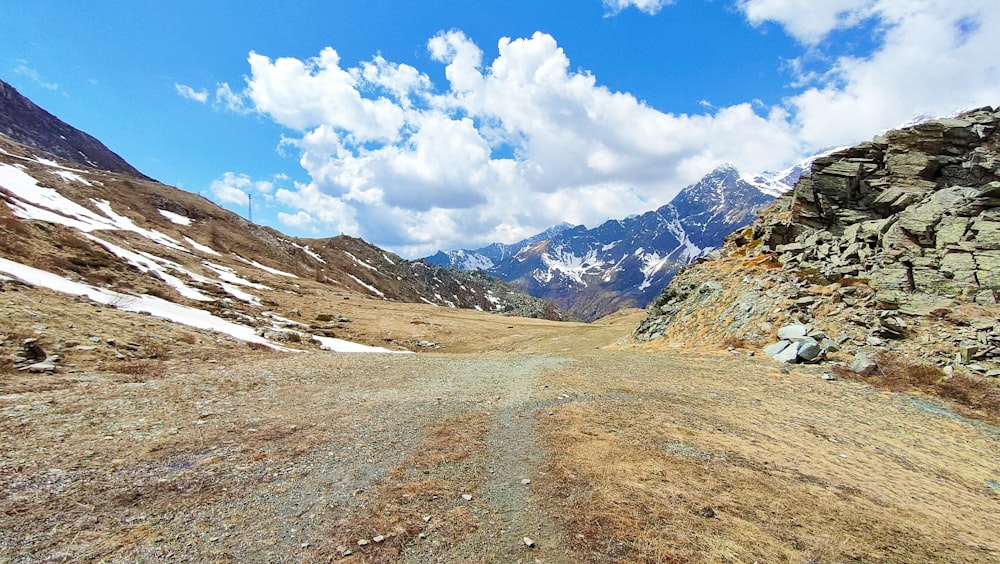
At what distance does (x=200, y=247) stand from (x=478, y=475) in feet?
282

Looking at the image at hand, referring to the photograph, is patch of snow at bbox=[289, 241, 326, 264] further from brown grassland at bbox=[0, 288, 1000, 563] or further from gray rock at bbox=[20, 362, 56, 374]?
gray rock at bbox=[20, 362, 56, 374]

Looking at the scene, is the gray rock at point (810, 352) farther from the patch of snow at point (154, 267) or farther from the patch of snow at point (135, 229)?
the patch of snow at point (135, 229)

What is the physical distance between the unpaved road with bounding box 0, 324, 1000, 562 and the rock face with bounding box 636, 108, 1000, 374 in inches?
260

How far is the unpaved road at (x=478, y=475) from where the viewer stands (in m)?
6.11

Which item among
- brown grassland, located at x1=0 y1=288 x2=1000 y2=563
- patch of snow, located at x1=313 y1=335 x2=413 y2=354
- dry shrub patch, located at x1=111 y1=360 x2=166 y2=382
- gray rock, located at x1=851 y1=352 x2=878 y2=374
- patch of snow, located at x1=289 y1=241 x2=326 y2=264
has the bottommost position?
patch of snow, located at x1=313 y1=335 x2=413 y2=354

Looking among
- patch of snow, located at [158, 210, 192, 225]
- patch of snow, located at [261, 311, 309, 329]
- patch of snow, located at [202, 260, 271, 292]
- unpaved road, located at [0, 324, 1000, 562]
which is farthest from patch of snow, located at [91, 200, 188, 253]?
unpaved road, located at [0, 324, 1000, 562]

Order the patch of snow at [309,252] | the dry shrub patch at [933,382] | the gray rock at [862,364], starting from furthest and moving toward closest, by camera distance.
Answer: the patch of snow at [309,252] → the gray rock at [862,364] → the dry shrub patch at [933,382]

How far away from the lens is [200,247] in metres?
75.9

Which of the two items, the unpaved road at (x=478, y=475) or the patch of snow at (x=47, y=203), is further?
the patch of snow at (x=47, y=203)

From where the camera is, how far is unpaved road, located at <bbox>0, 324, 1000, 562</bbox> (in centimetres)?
611

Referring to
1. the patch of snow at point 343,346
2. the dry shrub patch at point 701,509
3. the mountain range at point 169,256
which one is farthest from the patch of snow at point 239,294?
the dry shrub patch at point 701,509

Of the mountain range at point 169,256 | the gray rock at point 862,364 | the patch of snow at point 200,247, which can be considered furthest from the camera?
the patch of snow at point 200,247

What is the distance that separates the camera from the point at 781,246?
3344cm

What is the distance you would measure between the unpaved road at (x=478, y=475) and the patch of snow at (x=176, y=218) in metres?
92.8
